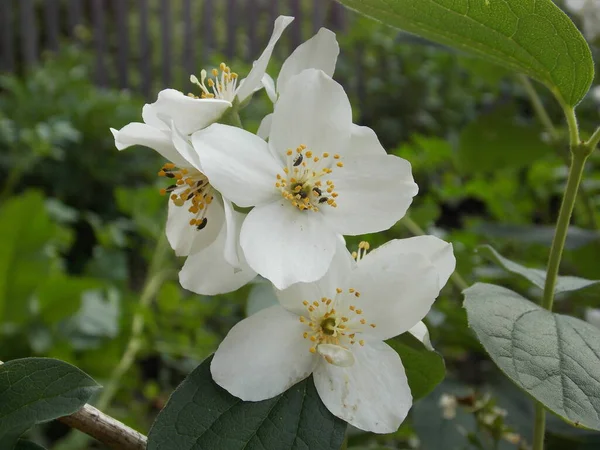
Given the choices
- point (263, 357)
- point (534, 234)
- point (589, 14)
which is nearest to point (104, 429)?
point (263, 357)

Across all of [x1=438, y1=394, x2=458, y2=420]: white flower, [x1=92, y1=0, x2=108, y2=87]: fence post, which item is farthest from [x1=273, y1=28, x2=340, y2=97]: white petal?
[x1=92, y1=0, x2=108, y2=87]: fence post

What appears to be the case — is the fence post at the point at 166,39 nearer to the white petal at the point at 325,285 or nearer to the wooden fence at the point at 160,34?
the wooden fence at the point at 160,34

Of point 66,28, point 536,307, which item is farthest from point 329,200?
point 66,28

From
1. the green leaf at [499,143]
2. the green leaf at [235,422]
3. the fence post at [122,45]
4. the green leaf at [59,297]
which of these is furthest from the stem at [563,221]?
the fence post at [122,45]

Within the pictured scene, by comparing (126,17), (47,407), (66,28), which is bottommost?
(66,28)

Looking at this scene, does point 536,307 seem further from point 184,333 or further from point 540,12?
point 184,333

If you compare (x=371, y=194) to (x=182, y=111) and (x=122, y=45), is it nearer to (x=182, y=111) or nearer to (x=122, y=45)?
(x=182, y=111)

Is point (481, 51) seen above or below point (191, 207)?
above
